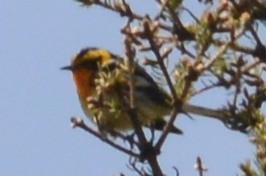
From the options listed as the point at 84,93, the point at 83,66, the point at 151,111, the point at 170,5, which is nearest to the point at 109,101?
the point at 170,5

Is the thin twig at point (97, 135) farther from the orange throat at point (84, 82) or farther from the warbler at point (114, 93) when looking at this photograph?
the orange throat at point (84, 82)

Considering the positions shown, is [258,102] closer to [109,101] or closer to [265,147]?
[265,147]

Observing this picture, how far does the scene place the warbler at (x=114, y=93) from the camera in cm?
220

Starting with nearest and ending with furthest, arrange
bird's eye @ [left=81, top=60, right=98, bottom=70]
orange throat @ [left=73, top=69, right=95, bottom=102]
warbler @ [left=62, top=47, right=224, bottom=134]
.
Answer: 1. warbler @ [left=62, top=47, right=224, bottom=134]
2. orange throat @ [left=73, top=69, right=95, bottom=102]
3. bird's eye @ [left=81, top=60, right=98, bottom=70]

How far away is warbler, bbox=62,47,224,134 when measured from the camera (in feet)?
7.21

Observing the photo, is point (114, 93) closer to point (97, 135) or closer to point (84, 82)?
point (97, 135)

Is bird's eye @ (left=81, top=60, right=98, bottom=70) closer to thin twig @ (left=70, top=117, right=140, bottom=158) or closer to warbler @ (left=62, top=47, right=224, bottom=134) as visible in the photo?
warbler @ (left=62, top=47, right=224, bottom=134)

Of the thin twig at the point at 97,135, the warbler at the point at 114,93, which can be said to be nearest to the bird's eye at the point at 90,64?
the warbler at the point at 114,93

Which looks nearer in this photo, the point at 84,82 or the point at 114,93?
the point at 114,93

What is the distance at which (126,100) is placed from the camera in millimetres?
2291

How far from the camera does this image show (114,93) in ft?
7.25

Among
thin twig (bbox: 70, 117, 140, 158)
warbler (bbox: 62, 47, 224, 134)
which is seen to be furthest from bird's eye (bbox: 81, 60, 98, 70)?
thin twig (bbox: 70, 117, 140, 158)

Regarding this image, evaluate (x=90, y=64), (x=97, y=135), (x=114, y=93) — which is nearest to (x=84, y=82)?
(x=90, y=64)

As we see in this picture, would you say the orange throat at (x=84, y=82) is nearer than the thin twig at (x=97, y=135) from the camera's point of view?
No
